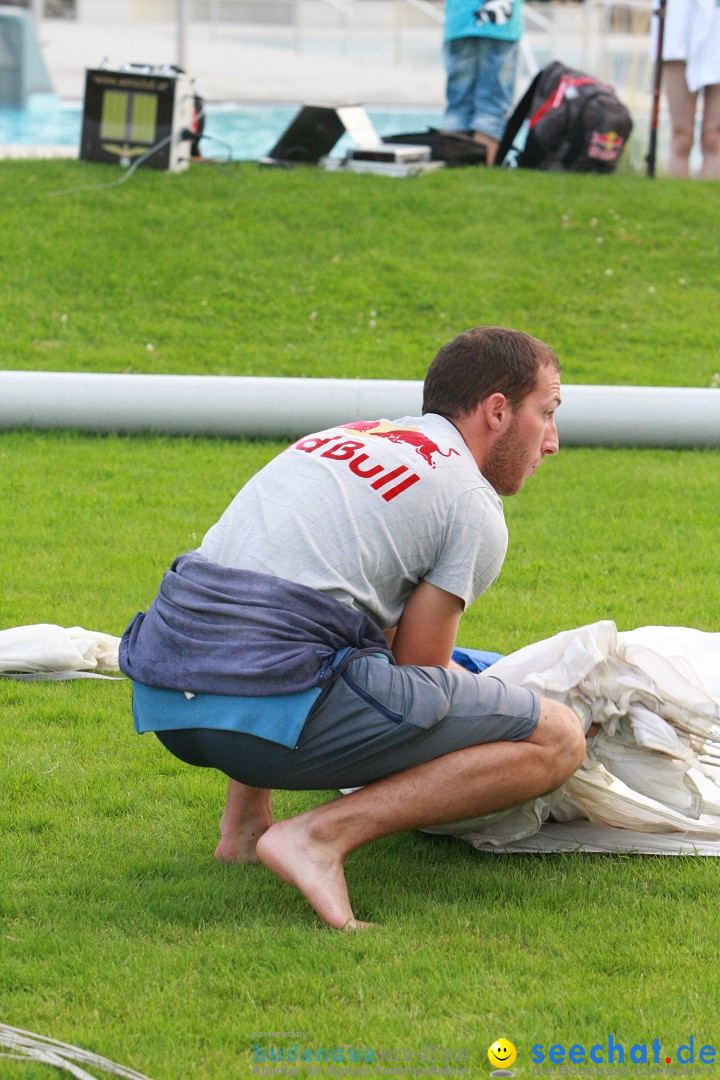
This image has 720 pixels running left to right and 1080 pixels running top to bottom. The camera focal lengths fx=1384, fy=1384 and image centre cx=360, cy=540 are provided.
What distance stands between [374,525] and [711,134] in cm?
916

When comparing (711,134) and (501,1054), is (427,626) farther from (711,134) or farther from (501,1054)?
(711,134)

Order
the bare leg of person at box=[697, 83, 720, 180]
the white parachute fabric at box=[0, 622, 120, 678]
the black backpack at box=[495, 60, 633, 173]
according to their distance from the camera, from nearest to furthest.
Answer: the white parachute fabric at box=[0, 622, 120, 678] < the bare leg of person at box=[697, 83, 720, 180] < the black backpack at box=[495, 60, 633, 173]

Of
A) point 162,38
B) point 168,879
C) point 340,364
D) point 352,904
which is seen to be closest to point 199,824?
point 168,879

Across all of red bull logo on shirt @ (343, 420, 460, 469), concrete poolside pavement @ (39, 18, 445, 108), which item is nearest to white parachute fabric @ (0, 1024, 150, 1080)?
red bull logo on shirt @ (343, 420, 460, 469)

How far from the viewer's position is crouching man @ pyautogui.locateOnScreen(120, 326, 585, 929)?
280cm

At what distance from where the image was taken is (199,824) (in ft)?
11.2

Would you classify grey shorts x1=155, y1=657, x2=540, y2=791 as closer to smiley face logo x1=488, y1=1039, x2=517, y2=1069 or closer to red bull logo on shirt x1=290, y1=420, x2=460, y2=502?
red bull logo on shirt x1=290, y1=420, x2=460, y2=502

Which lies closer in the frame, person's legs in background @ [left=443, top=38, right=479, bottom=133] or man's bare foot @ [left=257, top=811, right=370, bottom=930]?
man's bare foot @ [left=257, top=811, right=370, bottom=930]

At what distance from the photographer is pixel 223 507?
5.91 metres

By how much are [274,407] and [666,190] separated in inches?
204

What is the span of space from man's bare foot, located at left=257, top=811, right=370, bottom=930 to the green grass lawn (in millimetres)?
80

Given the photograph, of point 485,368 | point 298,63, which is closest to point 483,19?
point 485,368

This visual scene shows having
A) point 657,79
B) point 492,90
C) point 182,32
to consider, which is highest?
point 182,32

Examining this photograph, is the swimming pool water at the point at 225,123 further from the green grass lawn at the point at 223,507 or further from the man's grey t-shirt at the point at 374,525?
the man's grey t-shirt at the point at 374,525
